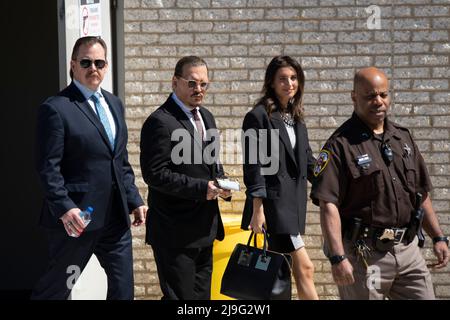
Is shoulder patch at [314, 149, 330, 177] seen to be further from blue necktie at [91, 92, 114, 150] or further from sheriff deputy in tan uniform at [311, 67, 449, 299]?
blue necktie at [91, 92, 114, 150]

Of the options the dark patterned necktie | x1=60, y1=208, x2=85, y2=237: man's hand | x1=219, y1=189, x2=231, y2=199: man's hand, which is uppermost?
the dark patterned necktie

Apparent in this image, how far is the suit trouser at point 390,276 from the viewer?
15.4 feet

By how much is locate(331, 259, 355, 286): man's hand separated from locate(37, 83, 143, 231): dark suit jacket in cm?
136

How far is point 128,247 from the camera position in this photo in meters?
5.32

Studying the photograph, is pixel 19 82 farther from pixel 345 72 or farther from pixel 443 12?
pixel 443 12

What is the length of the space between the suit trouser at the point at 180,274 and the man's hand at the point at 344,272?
3.79 ft

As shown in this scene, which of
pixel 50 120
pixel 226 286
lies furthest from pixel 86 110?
pixel 226 286

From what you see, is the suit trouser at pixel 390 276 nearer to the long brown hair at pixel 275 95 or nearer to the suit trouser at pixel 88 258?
the suit trouser at pixel 88 258

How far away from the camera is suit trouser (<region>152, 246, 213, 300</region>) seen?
5.39m

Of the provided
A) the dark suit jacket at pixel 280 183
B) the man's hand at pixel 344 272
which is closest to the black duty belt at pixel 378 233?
the man's hand at pixel 344 272

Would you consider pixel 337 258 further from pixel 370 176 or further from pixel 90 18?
pixel 90 18

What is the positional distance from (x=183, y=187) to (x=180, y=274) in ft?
1.75

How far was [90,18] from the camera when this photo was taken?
6.18m

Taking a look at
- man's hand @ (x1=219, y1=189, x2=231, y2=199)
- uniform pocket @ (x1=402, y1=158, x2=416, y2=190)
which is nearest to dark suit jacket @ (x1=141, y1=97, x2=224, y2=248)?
man's hand @ (x1=219, y1=189, x2=231, y2=199)
